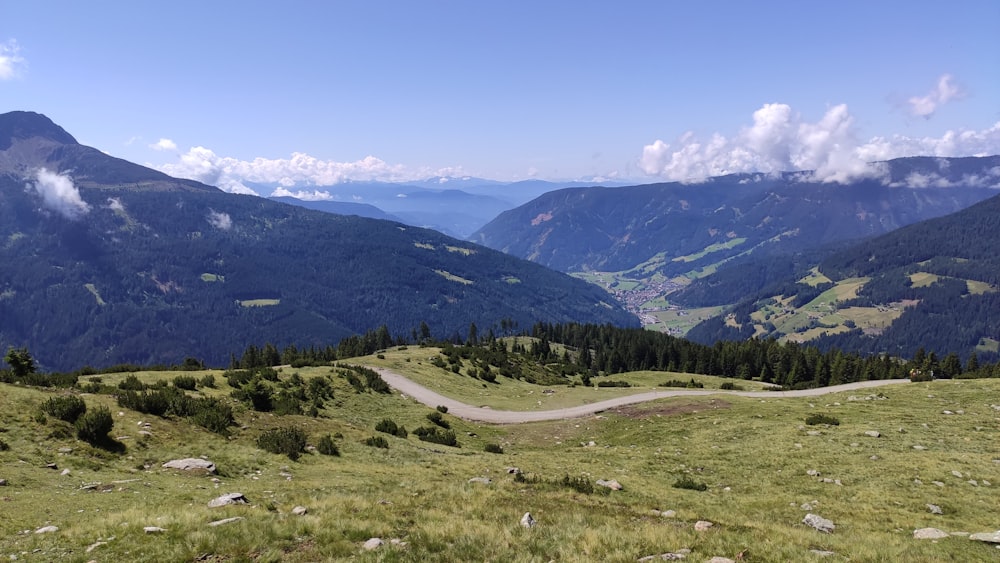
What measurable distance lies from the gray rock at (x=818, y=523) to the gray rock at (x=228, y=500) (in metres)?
19.4

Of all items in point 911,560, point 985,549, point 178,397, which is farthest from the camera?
point 178,397

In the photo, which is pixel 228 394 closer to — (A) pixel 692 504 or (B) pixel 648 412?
(A) pixel 692 504

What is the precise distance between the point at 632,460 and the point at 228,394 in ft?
88.3

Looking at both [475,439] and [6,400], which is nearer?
[6,400]

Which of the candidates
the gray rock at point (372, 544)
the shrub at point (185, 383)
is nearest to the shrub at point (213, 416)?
the shrub at point (185, 383)

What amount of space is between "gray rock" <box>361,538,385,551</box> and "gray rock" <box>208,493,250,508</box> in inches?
245

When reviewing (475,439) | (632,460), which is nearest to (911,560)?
(632,460)

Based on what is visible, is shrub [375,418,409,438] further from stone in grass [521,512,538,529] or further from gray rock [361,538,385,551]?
gray rock [361,538,385,551]

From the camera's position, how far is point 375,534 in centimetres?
1256

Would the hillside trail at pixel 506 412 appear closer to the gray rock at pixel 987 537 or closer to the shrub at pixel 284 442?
the shrub at pixel 284 442

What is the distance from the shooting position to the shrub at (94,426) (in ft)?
63.8

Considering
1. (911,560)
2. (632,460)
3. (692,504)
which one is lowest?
(632,460)

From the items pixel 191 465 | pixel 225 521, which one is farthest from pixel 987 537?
pixel 191 465

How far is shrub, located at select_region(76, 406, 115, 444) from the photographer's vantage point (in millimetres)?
19453
